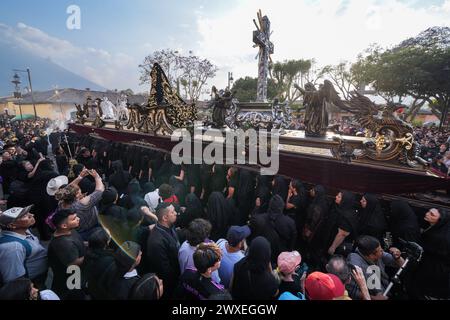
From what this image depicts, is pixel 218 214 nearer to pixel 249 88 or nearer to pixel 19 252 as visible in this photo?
pixel 19 252

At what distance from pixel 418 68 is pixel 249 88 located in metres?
22.8

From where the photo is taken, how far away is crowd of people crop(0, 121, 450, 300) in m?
1.98

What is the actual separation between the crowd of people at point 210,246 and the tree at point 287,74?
34229 mm

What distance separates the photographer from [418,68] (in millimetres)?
18062

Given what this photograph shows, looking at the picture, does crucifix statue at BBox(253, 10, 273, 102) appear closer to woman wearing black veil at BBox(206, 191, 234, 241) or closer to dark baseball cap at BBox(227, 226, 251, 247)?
woman wearing black veil at BBox(206, 191, 234, 241)

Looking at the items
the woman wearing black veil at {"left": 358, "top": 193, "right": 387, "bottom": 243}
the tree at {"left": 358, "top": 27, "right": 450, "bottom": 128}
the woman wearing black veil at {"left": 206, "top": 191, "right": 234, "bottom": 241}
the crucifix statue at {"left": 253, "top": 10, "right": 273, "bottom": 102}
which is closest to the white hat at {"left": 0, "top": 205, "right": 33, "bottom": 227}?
the woman wearing black veil at {"left": 206, "top": 191, "right": 234, "bottom": 241}

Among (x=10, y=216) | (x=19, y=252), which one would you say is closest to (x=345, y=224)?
(x=19, y=252)

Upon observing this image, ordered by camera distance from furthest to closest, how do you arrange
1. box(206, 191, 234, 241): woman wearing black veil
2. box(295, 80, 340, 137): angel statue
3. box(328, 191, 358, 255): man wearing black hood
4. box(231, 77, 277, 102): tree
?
box(231, 77, 277, 102): tree, box(295, 80, 340, 137): angel statue, box(206, 191, 234, 241): woman wearing black veil, box(328, 191, 358, 255): man wearing black hood

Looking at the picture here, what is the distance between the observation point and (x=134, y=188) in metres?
3.99
